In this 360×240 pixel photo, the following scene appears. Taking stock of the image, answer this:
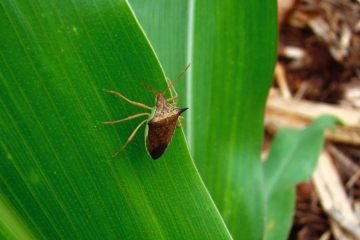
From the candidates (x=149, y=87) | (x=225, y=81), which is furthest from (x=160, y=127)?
(x=225, y=81)

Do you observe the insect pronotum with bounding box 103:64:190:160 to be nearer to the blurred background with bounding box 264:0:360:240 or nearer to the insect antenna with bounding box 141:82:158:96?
the insect antenna with bounding box 141:82:158:96

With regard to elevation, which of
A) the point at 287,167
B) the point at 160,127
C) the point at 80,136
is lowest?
the point at 287,167

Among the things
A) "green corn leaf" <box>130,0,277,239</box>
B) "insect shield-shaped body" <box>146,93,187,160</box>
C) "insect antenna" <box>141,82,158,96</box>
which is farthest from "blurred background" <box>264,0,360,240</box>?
"insect antenna" <box>141,82,158,96</box>

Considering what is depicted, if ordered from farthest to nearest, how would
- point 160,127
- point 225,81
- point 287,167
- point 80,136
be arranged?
1. point 287,167
2. point 225,81
3. point 160,127
4. point 80,136

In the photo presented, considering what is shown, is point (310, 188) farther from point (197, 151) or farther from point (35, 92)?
point (35, 92)

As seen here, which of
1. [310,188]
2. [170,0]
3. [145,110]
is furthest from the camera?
[310,188]

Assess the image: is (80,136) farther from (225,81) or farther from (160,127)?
(225,81)

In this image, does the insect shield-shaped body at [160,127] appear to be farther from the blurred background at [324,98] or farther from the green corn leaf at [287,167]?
the blurred background at [324,98]

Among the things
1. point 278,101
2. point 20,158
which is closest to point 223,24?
point 20,158
